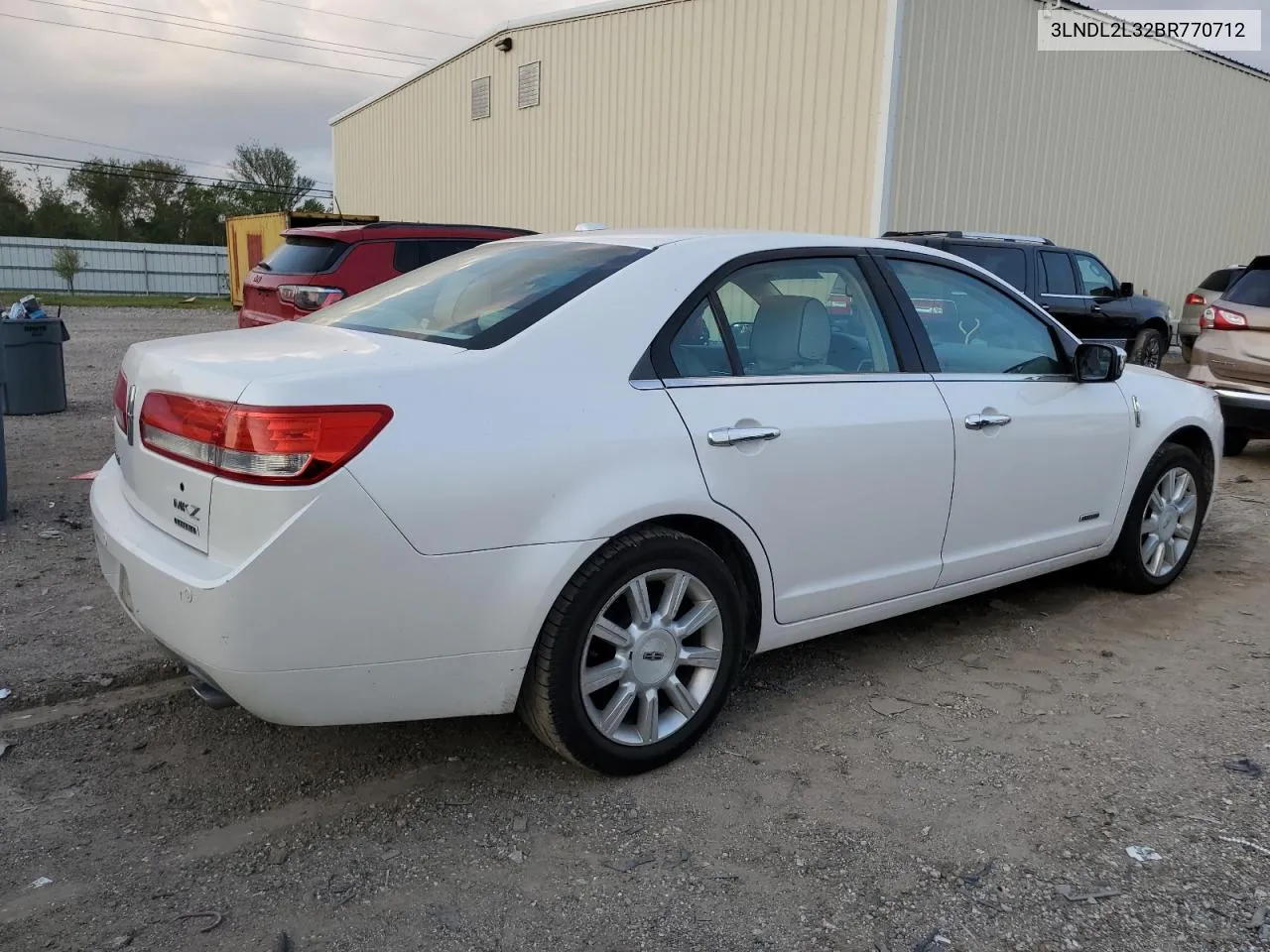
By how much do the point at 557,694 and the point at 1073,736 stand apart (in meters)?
1.78

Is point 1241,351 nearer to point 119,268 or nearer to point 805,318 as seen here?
point 805,318

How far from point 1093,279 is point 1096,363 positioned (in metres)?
8.59

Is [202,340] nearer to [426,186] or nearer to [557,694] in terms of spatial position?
[557,694]

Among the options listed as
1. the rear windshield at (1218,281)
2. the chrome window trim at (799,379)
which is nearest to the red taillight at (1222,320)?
the chrome window trim at (799,379)

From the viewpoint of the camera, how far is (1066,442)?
4.10 metres

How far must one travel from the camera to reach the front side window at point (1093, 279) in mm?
11594

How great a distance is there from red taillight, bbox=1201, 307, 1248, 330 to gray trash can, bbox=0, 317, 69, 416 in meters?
9.51

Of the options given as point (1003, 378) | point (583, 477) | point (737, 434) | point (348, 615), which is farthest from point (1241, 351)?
point (348, 615)

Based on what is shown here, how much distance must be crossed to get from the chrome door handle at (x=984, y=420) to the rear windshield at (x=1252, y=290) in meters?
5.35

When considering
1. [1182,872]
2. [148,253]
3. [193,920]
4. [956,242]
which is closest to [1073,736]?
[1182,872]

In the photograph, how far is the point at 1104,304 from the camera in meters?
12.1

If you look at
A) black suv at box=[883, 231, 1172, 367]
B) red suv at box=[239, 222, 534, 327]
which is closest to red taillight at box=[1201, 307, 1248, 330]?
black suv at box=[883, 231, 1172, 367]

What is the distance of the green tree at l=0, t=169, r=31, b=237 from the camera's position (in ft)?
172

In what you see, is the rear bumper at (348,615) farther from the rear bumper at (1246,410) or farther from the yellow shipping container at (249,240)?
the yellow shipping container at (249,240)
